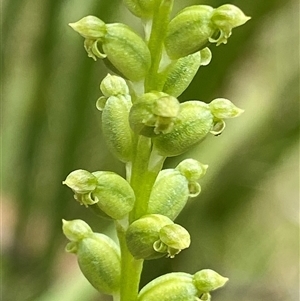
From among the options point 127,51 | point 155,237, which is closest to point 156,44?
point 127,51

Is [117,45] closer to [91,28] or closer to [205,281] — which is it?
[91,28]

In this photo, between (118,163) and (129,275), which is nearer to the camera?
(129,275)

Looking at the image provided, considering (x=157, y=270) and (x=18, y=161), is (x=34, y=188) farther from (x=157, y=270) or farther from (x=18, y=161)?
(x=157, y=270)

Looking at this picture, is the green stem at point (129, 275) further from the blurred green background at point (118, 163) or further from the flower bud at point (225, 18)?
the blurred green background at point (118, 163)

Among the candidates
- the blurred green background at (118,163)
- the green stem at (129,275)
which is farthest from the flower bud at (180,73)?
the blurred green background at (118,163)

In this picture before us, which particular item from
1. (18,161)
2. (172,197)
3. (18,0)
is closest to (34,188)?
(18,161)

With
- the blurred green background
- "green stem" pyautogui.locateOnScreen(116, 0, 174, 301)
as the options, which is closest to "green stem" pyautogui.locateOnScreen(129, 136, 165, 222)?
"green stem" pyautogui.locateOnScreen(116, 0, 174, 301)
